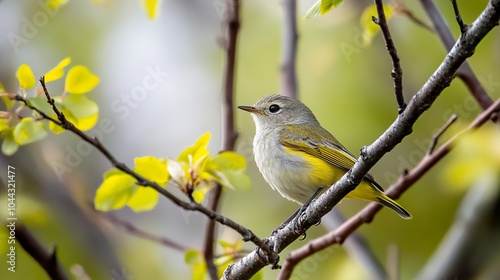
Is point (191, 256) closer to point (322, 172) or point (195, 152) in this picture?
point (195, 152)

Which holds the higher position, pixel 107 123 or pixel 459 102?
pixel 459 102

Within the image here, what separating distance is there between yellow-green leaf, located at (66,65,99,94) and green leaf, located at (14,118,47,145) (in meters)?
0.26

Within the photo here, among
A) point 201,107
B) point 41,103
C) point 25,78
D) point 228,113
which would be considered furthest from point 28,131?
point 201,107

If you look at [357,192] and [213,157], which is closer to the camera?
[213,157]

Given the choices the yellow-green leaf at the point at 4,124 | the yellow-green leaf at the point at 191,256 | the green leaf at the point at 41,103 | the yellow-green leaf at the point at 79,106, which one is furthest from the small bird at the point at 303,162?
the yellow-green leaf at the point at 4,124

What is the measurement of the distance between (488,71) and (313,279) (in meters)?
2.58

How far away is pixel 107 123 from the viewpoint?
24.3 feet

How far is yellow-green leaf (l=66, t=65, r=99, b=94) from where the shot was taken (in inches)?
116

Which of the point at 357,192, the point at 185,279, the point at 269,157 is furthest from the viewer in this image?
the point at 185,279

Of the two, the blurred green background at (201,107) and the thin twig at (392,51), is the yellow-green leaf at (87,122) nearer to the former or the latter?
the thin twig at (392,51)

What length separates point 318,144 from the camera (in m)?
4.65

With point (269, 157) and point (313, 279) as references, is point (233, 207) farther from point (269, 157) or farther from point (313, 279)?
point (269, 157)

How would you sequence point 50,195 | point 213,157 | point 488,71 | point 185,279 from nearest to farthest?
point 213,157 < point 50,195 < point 488,71 < point 185,279

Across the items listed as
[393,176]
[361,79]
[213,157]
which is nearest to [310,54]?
[361,79]
